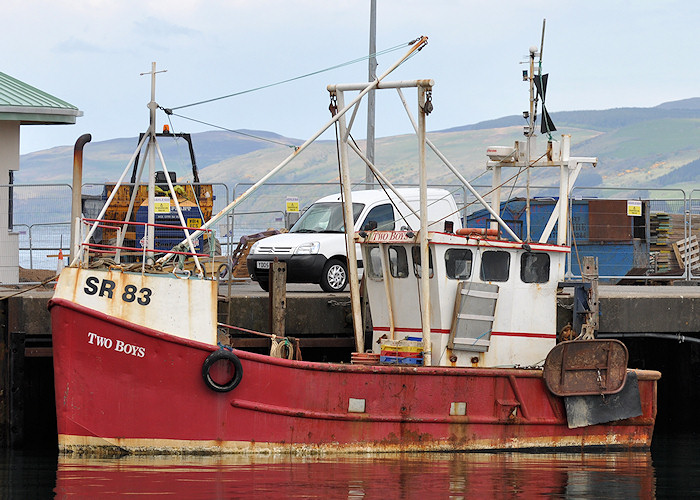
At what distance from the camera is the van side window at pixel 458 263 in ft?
47.6

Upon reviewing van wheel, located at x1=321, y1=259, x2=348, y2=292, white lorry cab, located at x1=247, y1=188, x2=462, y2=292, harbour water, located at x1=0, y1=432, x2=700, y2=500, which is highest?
white lorry cab, located at x1=247, y1=188, x2=462, y2=292

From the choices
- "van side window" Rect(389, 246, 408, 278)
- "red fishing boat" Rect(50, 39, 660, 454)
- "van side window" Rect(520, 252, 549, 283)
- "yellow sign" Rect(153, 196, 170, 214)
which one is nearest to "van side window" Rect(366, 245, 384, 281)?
"red fishing boat" Rect(50, 39, 660, 454)

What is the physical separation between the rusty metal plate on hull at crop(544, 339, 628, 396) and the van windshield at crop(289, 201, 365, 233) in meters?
5.42

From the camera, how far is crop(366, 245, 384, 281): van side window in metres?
15.1

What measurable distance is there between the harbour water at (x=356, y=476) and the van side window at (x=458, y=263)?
226cm

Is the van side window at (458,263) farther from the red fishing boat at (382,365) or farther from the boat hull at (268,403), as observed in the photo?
the boat hull at (268,403)

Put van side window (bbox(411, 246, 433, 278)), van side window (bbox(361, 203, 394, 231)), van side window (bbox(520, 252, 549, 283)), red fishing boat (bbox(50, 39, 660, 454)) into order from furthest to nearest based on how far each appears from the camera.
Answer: van side window (bbox(361, 203, 394, 231)), van side window (bbox(520, 252, 549, 283)), van side window (bbox(411, 246, 433, 278)), red fishing boat (bbox(50, 39, 660, 454))

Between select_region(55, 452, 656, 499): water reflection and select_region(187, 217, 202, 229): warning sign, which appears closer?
select_region(55, 452, 656, 499): water reflection

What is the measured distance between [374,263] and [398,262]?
1.43ft

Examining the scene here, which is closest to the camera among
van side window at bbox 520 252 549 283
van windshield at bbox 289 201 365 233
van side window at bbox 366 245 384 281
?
van side window at bbox 520 252 549 283

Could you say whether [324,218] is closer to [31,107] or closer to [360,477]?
[31,107]

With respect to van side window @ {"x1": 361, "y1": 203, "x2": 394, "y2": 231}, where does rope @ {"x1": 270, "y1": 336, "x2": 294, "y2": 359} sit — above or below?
below

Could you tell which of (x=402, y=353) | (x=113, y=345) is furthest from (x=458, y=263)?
(x=113, y=345)

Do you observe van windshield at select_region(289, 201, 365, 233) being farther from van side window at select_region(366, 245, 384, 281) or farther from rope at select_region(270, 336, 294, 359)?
rope at select_region(270, 336, 294, 359)
